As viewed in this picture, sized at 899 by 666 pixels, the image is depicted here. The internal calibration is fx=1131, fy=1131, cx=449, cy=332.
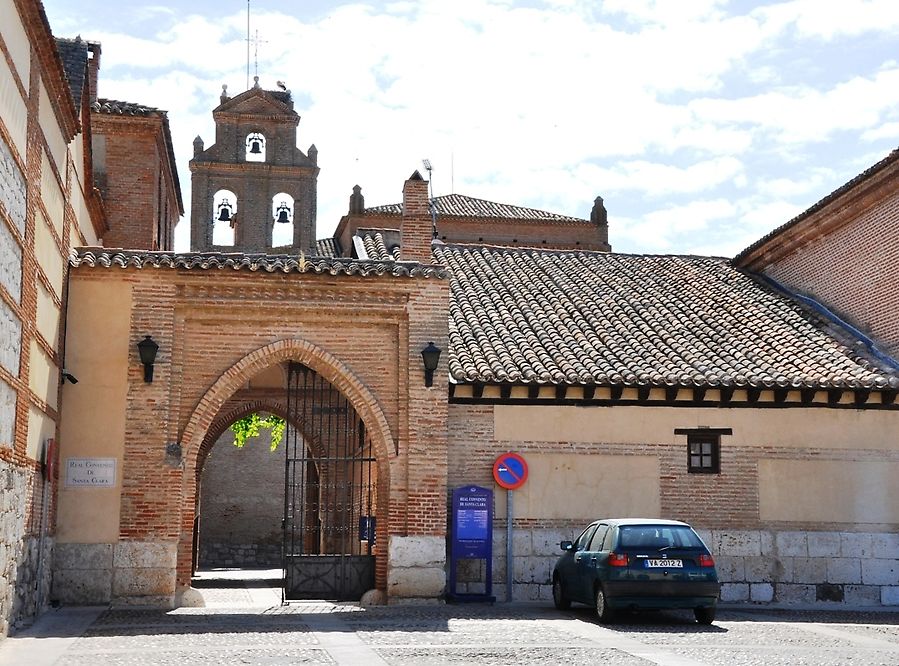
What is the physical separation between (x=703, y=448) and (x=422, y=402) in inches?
182

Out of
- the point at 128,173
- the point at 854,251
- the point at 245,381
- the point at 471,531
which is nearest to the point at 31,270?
the point at 245,381

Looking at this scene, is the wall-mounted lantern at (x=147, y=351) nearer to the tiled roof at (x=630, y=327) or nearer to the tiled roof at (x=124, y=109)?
the tiled roof at (x=630, y=327)

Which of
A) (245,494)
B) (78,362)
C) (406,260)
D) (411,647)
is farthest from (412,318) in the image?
(245,494)

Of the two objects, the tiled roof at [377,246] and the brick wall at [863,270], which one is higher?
the tiled roof at [377,246]

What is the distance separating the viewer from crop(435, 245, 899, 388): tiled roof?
1745 cm

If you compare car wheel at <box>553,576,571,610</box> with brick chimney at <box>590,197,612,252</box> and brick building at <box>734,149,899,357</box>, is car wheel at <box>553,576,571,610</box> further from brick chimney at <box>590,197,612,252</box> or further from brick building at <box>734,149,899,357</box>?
brick chimney at <box>590,197,612,252</box>

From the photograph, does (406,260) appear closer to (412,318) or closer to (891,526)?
(412,318)

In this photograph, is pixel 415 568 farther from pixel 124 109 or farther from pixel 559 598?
pixel 124 109

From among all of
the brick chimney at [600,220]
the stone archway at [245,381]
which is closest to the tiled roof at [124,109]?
the stone archway at [245,381]

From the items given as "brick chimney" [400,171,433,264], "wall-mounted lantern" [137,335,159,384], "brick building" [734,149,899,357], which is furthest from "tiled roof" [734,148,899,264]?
"wall-mounted lantern" [137,335,159,384]

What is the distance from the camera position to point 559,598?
15594 millimetres

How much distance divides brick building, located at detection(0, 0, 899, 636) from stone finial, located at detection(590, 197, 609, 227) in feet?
72.4

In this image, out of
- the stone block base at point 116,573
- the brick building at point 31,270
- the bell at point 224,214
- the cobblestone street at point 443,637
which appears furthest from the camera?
the bell at point 224,214

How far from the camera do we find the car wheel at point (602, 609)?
13.5 meters
